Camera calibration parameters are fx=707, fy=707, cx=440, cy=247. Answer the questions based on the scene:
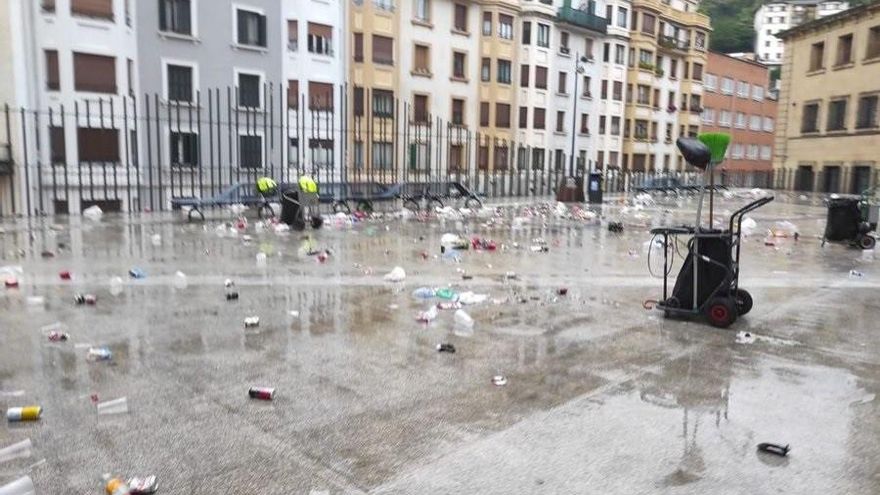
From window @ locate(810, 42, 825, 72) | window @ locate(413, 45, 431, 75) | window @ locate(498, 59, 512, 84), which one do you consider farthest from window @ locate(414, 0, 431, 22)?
window @ locate(810, 42, 825, 72)

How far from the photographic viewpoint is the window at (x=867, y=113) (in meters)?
37.3

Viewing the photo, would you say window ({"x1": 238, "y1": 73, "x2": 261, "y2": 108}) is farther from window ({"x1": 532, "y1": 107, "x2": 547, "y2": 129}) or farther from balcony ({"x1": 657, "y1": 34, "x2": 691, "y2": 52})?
balcony ({"x1": 657, "y1": 34, "x2": 691, "y2": 52})

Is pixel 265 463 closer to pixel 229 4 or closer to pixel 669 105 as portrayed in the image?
pixel 229 4

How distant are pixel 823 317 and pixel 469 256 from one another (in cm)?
521

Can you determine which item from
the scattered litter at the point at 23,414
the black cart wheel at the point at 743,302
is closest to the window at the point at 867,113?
the black cart wheel at the point at 743,302

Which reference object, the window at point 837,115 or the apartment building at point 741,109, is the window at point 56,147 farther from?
the apartment building at point 741,109

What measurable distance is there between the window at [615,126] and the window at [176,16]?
1436 inches

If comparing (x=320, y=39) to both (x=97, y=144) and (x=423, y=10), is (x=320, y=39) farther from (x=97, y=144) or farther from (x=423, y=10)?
(x=97, y=144)

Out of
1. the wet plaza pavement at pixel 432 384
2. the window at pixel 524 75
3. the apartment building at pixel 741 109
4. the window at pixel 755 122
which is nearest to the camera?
the wet plaza pavement at pixel 432 384

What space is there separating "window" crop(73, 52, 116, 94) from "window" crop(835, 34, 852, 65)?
123ft

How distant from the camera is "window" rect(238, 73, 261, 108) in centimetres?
3444

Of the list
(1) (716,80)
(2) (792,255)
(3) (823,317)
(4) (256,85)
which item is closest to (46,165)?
(4) (256,85)

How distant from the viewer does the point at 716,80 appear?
71625 mm

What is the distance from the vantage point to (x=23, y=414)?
163 inches
